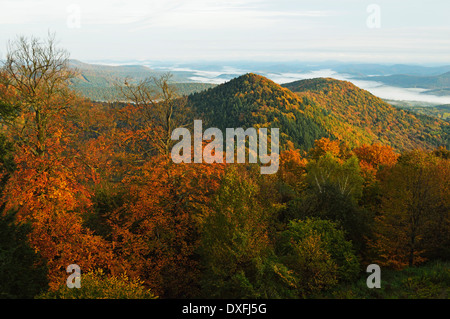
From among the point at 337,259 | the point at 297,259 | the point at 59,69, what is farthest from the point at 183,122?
the point at 337,259

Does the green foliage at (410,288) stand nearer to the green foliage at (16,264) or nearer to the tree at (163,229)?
the tree at (163,229)

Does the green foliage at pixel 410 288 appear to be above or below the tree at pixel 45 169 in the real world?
below

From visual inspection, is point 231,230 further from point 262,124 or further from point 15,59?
point 262,124

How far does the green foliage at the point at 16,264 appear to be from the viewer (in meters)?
14.3

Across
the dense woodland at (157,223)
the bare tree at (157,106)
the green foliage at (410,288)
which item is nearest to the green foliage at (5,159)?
the dense woodland at (157,223)

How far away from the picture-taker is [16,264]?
49.5 ft

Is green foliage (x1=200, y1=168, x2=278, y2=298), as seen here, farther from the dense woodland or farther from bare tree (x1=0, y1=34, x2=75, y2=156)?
bare tree (x1=0, y1=34, x2=75, y2=156)

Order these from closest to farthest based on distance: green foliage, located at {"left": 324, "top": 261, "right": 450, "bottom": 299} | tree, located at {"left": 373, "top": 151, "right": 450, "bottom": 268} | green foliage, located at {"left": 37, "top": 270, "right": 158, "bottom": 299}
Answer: green foliage, located at {"left": 37, "top": 270, "right": 158, "bottom": 299} < green foliage, located at {"left": 324, "top": 261, "right": 450, "bottom": 299} < tree, located at {"left": 373, "top": 151, "right": 450, "bottom": 268}

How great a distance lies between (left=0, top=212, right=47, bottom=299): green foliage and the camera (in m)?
14.3

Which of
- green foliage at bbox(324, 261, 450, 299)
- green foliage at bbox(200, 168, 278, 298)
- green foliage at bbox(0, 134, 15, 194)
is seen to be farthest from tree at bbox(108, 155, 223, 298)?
green foliage at bbox(324, 261, 450, 299)

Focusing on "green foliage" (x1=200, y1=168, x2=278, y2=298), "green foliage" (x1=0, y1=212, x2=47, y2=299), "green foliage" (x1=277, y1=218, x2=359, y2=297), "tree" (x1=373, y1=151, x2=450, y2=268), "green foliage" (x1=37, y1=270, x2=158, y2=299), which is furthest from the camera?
"tree" (x1=373, y1=151, x2=450, y2=268)

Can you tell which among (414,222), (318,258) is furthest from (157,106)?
(414,222)

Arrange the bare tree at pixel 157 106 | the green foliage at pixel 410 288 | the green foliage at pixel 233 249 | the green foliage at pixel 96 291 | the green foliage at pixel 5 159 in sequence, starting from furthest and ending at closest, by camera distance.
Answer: the bare tree at pixel 157 106 → the green foliage at pixel 233 249 → the green foliage at pixel 5 159 → the green foliage at pixel 410 288 → the green foliage at pixel 96 291
